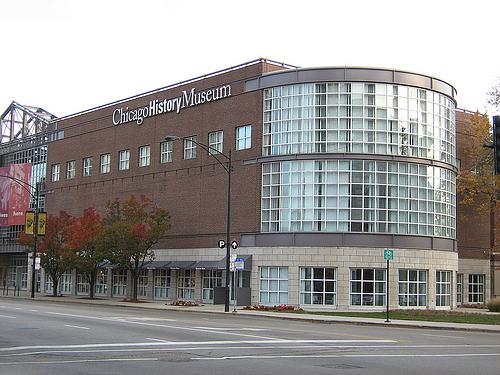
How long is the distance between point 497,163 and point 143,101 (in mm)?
44920

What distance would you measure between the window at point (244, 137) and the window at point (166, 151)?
816cm

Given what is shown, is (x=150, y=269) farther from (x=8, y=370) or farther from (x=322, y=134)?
(x=8, y=370)

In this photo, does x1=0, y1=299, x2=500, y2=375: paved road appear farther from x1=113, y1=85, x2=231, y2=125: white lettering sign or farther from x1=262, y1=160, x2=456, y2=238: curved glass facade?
x1=113, y1=85, x2=231, y2=125: white lettering sign

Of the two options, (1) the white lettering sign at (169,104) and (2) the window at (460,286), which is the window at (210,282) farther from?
(2) the window at (460,286)

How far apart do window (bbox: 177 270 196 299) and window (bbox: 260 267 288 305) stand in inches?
295

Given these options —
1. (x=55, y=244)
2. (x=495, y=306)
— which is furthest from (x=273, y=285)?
(x=55, y=244)

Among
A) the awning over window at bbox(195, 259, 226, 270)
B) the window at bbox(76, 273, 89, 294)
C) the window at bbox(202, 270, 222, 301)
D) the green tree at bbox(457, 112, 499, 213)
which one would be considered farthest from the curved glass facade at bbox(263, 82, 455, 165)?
the window at bbox(76, 273, 89, 294)

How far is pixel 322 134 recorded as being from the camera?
1833 inches

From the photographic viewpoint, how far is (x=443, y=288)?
48625mm

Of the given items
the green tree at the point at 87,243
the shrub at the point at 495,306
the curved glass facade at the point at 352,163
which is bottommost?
the shrub at the point at 495,306

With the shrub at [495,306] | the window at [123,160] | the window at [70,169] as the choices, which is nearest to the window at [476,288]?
the shrub at [495,306]

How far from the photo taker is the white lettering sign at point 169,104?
173ft

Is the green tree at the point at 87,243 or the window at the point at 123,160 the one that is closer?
the green tree at the point at 87,243

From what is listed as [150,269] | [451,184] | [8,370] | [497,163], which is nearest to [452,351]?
[497,163]
